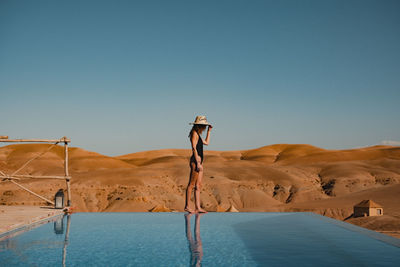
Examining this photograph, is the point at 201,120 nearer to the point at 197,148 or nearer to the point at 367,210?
the point at 197,148

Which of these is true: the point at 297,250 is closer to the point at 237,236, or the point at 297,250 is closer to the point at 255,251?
the point at 255,251

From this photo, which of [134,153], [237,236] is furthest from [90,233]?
[134,153]

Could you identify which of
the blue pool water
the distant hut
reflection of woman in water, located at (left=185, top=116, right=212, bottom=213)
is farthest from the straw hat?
the distant hut

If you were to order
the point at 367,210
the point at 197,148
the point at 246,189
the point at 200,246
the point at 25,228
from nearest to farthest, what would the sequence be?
1. the point at 200,246
2. the point at 25,228
3. the point at 197,148
4. the point at 367,210
5. the point at 246,189

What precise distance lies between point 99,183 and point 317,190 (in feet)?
82.3

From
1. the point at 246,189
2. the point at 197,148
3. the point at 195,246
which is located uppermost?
the point at 197,148

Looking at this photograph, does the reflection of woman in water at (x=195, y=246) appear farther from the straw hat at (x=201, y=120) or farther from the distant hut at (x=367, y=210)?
the distant hut at (x=367, y=210)

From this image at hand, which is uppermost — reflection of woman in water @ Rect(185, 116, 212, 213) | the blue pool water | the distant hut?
reflection of woman in water @ Rect(185, 116, 212, 213)

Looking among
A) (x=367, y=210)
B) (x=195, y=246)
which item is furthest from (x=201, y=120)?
(x=367, y=210)

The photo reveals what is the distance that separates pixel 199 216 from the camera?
441 inches

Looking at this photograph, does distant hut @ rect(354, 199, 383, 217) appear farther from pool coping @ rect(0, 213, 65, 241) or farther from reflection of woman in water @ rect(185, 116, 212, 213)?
pool coping @ rect(0, 213, 65, 241)

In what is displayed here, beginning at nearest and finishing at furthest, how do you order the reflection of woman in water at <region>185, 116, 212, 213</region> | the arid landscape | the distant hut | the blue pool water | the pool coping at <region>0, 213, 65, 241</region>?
1. the blue pool water
2. the pool coping at <region>0, 213, 65, 241</region>
3. the reflection of woman in water at <region>185, 116, 212, 213</region>
4. the distant hut
5. the arid landscape

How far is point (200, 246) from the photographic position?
6.55 metres

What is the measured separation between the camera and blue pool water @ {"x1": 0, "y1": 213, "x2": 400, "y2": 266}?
5363 mm
